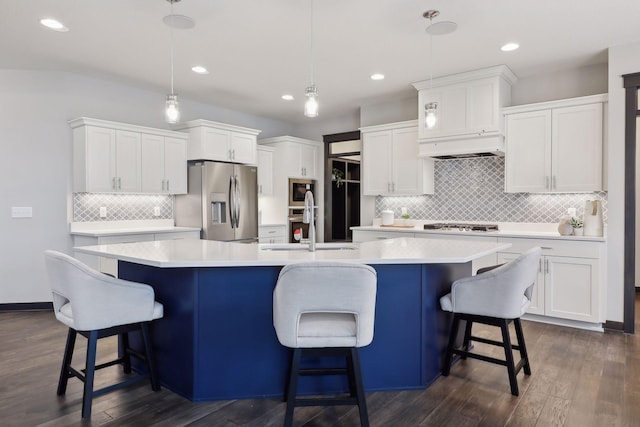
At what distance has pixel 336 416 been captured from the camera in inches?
89.3

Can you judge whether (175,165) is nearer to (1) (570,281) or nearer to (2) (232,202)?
(2) (232,202)

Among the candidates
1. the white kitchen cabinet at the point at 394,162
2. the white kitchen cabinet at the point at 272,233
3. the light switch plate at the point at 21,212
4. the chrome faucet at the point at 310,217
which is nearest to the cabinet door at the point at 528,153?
the white kitchen cabinet at the point at 394,162

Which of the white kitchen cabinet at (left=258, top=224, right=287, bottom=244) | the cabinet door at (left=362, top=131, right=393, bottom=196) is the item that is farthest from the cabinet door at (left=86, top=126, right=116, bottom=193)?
the cabinet door at (left=362, top=131, right=393, bottom=196)

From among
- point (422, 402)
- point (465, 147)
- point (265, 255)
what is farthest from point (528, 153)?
point (265, 255)

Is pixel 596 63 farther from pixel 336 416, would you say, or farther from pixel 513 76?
pixel 336 416

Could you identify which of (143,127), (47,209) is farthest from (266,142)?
(47,209)

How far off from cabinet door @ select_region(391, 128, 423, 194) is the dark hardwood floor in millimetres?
2599

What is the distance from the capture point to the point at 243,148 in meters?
5.81

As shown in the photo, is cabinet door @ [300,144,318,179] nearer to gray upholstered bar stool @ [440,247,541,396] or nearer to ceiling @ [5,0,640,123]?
ceiling @ [5,0,640,123]

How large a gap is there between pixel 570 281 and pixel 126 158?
4782 millimetres

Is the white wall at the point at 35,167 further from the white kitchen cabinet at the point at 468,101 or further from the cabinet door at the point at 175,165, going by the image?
the white kitchen cabinet at the point at 468,101

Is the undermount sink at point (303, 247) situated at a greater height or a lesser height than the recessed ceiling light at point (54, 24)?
lesser

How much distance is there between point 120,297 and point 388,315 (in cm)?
153

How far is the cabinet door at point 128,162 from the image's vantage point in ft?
15.4
